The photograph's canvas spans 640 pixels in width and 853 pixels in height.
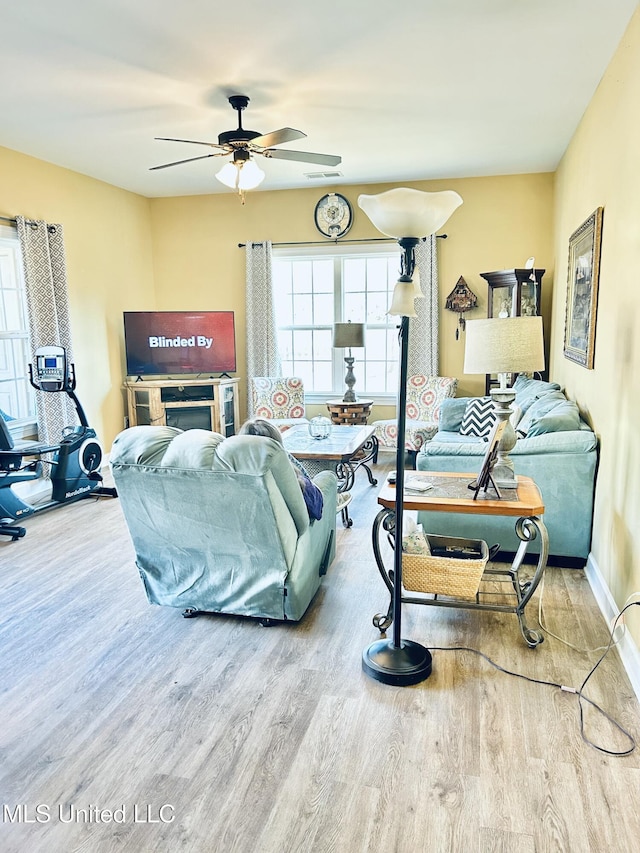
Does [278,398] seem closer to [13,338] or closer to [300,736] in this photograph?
[13,338]

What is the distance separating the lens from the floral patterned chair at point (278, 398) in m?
6.30

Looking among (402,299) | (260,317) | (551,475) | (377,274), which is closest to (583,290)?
(551,475)

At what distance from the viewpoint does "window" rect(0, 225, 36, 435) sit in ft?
16.0

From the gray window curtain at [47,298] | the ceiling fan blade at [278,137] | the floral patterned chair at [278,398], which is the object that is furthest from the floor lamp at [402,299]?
the floral patterned chair at [278,398]

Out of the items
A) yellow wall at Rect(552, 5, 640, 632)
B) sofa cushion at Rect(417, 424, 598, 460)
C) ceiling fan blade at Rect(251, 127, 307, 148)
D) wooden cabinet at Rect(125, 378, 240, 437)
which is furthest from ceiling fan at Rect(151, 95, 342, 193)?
wooden cabinet at Rect(125, 378, 240, 437)

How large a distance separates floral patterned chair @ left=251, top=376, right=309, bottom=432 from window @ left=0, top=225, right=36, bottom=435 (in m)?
2.22

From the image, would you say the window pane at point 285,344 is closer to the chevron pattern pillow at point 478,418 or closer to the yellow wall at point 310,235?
the yellow wall at point 310,235

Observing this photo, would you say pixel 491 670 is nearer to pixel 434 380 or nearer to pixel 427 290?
pixel 434 380

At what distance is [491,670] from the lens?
2375 mm

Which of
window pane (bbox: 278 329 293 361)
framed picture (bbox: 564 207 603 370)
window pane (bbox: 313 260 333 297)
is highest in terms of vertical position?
window pane (bbox: 313 260 333 297)

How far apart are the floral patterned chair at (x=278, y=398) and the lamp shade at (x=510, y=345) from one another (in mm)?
3841

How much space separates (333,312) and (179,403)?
1.98m

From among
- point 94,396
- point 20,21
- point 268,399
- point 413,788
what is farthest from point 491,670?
point 94,396

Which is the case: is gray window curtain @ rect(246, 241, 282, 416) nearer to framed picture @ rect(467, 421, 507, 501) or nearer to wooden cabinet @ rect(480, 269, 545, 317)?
wooden cabinet @ rect(480, 269, 545, 317)
